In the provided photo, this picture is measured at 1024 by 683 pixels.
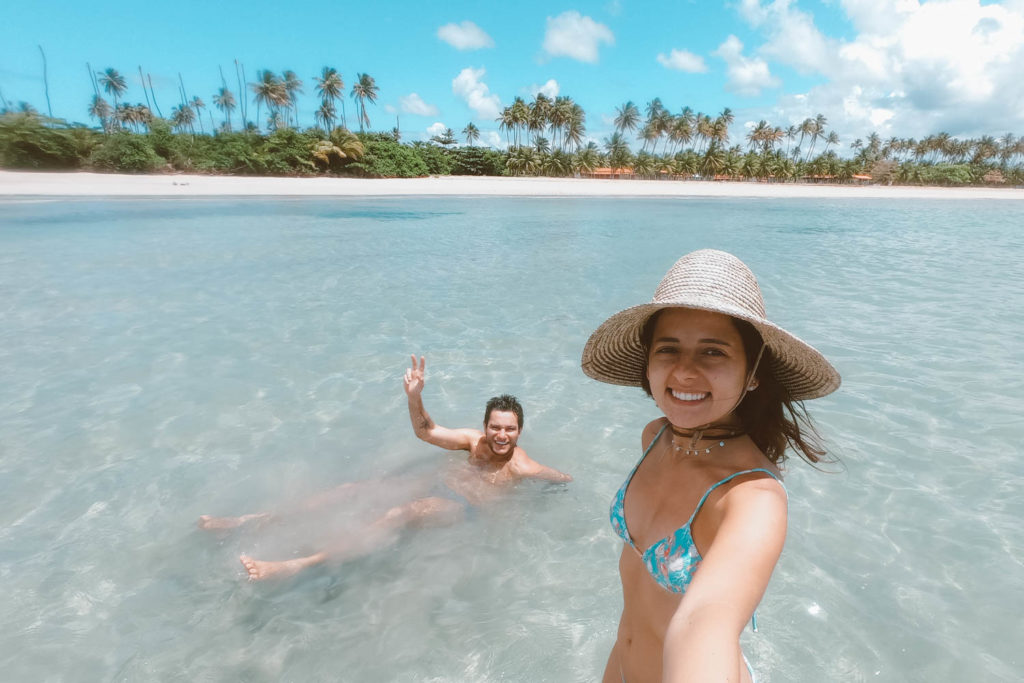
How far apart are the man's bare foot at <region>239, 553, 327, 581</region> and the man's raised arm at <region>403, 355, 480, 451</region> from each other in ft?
3.90

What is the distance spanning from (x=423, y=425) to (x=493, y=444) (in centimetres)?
58

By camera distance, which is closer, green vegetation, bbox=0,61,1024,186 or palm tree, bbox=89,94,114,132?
green vegetation, bbox=0,61,1024,186

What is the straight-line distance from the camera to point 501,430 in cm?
421

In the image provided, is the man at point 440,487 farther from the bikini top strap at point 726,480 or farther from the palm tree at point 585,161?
the palm tree at point 585,161

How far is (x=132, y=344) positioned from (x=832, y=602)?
8.39 m

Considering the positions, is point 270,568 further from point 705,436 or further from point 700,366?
point 700,366

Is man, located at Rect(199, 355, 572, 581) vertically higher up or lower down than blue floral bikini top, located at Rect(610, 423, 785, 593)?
lower down

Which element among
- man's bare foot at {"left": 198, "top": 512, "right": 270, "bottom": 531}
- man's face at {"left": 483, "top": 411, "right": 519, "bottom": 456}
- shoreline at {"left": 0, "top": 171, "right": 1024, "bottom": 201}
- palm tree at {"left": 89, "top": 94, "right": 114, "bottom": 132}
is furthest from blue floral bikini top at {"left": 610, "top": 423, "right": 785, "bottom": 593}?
palm tree at {"left": 89, "top": 94, "right": 114, "bottom": 132}

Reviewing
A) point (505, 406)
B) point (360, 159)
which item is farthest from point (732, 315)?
point (360, 159)

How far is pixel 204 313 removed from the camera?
347 inches

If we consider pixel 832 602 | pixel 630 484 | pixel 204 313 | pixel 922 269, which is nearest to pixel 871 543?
pixel 832 602

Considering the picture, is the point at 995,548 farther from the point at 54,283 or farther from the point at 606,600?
the point at 54,283

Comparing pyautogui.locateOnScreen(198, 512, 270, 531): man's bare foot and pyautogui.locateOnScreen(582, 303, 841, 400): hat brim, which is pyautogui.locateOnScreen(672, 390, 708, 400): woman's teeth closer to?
pyautogui.locateOnScreen(582, 303, 841, 400): hat brim

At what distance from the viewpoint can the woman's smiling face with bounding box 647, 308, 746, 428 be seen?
1.43 m
